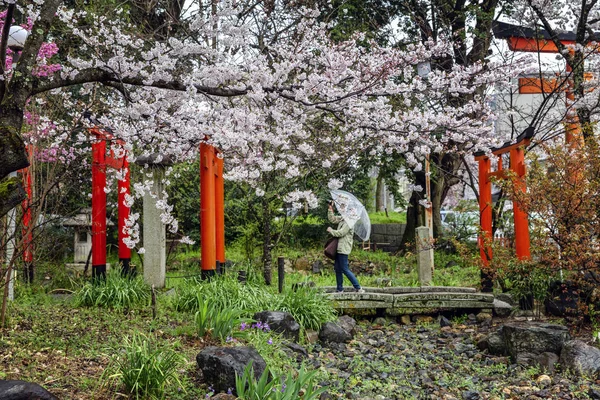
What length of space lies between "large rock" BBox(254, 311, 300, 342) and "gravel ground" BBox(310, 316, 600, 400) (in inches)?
12.7

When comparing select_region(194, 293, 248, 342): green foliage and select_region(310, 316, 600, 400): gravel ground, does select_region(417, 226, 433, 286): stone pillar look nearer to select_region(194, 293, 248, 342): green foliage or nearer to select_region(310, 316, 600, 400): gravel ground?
select_region(310, 316, 600, 400): gravel ground

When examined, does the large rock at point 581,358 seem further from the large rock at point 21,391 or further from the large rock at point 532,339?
the large rock at point 21,391

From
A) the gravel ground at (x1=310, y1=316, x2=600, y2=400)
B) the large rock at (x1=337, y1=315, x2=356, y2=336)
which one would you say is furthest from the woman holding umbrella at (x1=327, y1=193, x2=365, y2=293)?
the gravel ground at (x1=310, y1=316, x2=600, y2=400)

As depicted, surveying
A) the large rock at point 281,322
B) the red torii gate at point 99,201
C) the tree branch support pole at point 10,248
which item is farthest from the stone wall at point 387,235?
the tree branch support pole at point 10,248

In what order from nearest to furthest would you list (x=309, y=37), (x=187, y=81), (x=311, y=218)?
(x=187, y=81), (x=309, y=37), (x=311, y=218)

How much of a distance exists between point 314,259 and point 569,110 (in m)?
6.32

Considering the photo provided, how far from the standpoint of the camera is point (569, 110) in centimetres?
1087

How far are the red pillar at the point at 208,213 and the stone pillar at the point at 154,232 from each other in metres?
0.81

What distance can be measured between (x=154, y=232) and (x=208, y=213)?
110cm

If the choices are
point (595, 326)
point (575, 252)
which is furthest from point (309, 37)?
point (595, 326)

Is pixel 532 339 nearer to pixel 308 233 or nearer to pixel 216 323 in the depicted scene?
pixel 216 323

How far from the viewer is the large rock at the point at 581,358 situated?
555 cm

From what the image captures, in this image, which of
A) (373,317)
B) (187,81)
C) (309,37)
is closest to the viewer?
(187,81)

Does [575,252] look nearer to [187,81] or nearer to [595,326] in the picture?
[595,326]
